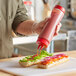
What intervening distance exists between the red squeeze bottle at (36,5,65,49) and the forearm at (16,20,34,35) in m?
0.29

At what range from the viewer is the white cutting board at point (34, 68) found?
1.12m

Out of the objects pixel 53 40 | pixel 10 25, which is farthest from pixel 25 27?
pixel 53 40

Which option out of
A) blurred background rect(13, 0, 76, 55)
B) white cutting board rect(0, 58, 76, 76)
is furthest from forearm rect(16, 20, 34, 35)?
blurred background rect(13, 0, 76, 55)

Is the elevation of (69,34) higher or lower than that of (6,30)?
lower

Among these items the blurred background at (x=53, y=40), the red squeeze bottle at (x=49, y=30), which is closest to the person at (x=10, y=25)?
the red squeeze bottle at (x=49, y=30)

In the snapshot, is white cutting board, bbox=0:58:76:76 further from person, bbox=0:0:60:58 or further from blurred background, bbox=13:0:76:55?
blurred background, bbox=13:0:76:55

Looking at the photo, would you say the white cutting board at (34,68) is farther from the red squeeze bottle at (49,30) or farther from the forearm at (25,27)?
the forearm at (25,27)

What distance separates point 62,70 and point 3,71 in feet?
0.97

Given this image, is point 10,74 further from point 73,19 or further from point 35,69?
point 73,19

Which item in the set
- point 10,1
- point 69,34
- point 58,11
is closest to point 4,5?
point 10,1

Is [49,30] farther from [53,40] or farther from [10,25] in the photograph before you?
[53,40]

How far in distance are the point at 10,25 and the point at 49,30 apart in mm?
424

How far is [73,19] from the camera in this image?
374 centimetres

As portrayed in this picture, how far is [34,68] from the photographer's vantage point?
1221 millimetres
